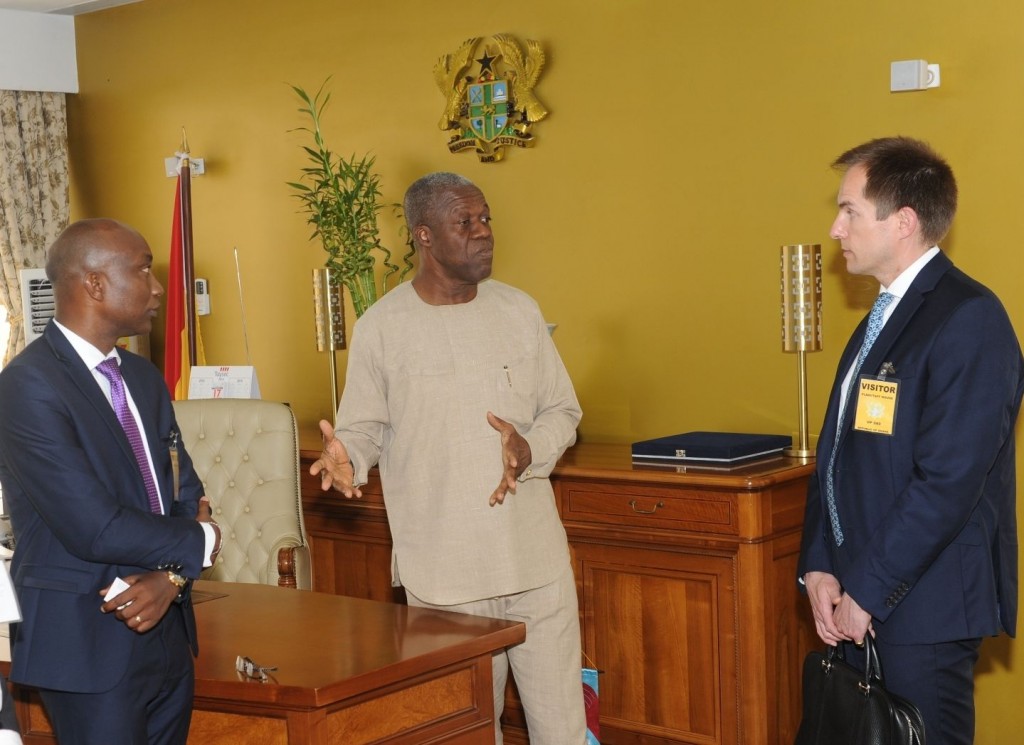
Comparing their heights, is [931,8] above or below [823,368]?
above

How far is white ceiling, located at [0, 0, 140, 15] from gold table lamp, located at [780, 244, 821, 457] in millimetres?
4028

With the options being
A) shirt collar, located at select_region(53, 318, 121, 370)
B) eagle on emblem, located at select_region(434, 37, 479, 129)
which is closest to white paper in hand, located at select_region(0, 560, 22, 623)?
shirt collar, located at select_region(53, 318, 121, 370)

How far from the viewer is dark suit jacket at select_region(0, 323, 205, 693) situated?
202 cm

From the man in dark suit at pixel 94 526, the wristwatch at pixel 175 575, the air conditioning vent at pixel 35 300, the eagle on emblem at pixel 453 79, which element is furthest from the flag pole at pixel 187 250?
the wristwatch at pixel 175 575

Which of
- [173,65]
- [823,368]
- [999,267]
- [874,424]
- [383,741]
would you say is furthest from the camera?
[173,65]

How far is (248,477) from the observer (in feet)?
12.9

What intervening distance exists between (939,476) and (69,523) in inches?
60.6

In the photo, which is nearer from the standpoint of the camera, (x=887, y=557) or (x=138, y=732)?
(x=138, y=732)

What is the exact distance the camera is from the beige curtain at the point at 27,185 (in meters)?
6.23

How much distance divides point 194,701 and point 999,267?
8.68 feet

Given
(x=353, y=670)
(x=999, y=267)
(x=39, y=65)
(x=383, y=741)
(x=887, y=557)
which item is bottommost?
(x=383, y=741)

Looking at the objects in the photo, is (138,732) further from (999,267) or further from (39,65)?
(39,65)

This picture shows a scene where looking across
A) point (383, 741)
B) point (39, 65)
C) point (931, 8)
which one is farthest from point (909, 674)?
point (39, 65)

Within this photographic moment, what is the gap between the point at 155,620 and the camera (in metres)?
2.09
